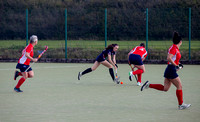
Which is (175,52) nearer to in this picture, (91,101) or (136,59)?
(91,101)

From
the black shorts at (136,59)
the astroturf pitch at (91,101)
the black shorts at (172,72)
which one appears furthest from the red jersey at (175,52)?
the black shorts at (136,59)

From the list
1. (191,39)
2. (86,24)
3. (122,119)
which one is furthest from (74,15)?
(122,119)

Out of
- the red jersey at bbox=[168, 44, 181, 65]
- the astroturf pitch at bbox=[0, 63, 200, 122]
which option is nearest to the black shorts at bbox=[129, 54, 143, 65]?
the astroturf pitch at bbox=[0, 63, 200, 122]

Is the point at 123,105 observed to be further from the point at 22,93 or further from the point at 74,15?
the point at 74,15

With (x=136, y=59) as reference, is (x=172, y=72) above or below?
below

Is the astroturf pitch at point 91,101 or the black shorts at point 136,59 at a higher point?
the black shorts at point 136,59

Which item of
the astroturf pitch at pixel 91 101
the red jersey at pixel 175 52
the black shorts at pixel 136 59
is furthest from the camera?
the black shorts at pixel 136 59

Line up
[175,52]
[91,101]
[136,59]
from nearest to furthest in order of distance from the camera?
[175,52] < [91,101] < [136,59]

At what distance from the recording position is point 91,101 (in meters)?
9.53

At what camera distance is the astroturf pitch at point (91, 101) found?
25.5ft

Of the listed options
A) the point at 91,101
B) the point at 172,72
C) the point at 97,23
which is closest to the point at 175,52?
the point at 172,72

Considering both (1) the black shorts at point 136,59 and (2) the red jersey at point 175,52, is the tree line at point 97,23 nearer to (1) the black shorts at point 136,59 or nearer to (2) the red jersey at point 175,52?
(1) the black shorts at point 136,59

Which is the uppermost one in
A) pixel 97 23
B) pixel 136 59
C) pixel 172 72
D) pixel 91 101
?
pixel 97 23

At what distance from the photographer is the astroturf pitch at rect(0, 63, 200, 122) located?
7.77 meters
